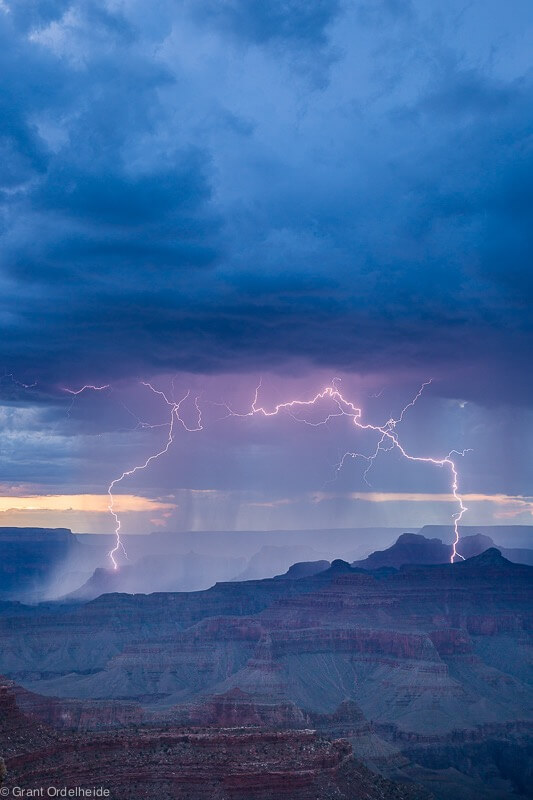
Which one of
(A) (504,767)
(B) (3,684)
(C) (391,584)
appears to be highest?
(C) (391,584)

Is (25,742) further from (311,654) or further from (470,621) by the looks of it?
(470,621)

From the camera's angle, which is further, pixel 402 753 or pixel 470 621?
pixel 470 621

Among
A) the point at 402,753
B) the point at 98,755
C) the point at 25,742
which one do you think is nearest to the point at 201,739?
the point at 98,755

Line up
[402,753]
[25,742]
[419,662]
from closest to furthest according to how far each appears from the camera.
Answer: [25,742]
[402,753]
[419,662]

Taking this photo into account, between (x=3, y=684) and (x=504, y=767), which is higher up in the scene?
(x=3, y=684)

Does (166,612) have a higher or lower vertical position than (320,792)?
higher

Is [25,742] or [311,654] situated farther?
[311,654]

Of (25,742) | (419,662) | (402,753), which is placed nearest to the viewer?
(25,742)

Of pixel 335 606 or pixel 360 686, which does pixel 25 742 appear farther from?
pixel 335 606

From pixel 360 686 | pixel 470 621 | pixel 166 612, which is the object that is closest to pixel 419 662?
pixel 360 686
